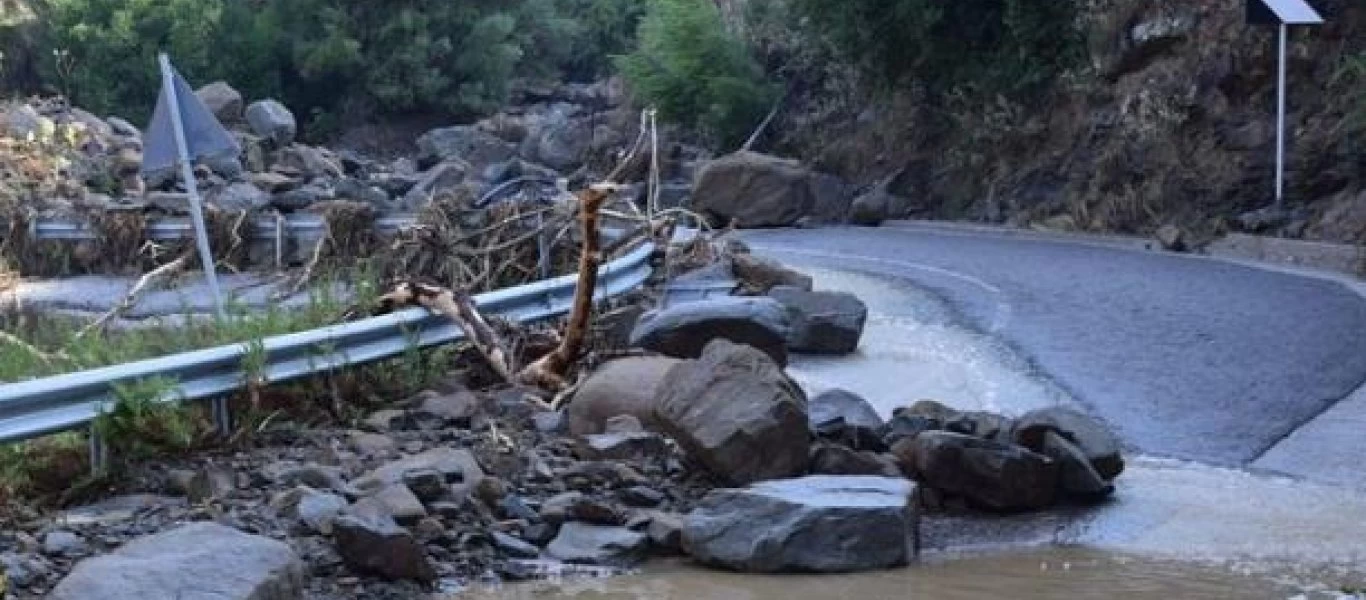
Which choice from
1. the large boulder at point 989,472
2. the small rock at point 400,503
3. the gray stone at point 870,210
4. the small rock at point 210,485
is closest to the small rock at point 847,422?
the large boulder at point 989,472

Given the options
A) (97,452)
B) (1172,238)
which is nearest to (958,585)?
(97,452)

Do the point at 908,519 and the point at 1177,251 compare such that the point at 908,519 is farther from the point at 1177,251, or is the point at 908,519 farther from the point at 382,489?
the point at 1177,251

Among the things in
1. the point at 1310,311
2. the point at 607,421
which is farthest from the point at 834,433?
the point at 1310,311

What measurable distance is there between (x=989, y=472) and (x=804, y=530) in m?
1.41

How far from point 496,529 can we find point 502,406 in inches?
89.5

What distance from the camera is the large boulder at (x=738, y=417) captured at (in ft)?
28.7

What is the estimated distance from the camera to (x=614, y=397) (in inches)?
390

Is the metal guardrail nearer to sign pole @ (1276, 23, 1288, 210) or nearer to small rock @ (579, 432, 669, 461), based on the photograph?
small rock @ (579, 432, 669, 461)

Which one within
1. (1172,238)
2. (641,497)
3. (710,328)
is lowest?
(1172,238)

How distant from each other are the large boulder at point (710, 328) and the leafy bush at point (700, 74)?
909 inches

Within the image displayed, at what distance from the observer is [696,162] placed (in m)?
34.2

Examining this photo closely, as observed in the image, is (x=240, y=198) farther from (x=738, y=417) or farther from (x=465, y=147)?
(x=465, y=147)

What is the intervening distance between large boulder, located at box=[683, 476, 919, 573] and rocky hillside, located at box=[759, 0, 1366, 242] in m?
13.1

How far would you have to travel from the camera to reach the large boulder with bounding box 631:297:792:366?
11234 mm
